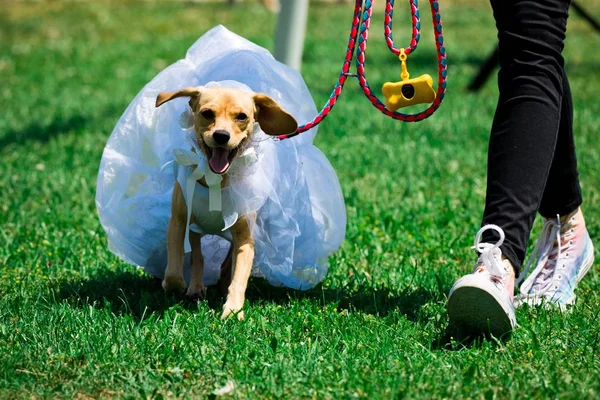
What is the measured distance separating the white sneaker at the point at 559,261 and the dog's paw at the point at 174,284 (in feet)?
4.47

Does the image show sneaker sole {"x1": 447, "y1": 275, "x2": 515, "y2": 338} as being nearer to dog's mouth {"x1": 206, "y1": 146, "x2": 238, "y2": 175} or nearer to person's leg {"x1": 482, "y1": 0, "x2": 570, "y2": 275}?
person's leg {"x1": 482, "y1": 0, "x2": 570, "y2": 275}

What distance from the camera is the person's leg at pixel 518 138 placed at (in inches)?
116

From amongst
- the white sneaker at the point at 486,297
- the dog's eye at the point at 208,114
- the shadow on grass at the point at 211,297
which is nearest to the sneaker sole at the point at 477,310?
the white sneaker at the point at 486,297

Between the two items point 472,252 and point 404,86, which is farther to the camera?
point 472,252

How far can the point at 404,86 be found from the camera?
3.29 m

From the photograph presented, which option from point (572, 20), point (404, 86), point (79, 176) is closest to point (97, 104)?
point (79, 176)

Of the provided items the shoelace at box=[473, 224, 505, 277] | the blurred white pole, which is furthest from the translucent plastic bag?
the blurred white pole

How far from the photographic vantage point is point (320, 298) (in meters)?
3.59

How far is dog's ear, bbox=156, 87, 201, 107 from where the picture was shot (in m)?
3.24

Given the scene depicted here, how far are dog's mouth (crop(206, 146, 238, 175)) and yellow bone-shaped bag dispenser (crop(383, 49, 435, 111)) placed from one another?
65 cm

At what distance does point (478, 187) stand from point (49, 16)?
11.3 m

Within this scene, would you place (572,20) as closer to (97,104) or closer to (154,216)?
(97,104)

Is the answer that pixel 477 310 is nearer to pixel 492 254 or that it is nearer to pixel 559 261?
pixel 492 254

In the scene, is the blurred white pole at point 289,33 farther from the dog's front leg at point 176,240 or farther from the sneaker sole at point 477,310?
the sneaker sole at point 477,310
